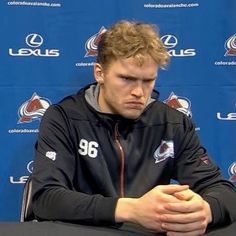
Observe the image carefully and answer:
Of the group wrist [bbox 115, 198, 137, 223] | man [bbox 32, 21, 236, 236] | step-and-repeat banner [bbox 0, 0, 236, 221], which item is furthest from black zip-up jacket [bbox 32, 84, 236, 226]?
step-and-repeat banner [bbox 0, 0, 236, 221]

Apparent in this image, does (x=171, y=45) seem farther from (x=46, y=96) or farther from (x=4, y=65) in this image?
(x=4, y=65)

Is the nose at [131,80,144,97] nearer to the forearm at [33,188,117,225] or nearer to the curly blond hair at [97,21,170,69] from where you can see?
the curly blond hair at [97,21,170,69]

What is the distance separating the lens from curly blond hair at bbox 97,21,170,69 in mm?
1356

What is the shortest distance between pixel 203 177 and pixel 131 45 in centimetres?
45

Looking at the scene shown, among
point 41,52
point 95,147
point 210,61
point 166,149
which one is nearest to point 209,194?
point 166,149

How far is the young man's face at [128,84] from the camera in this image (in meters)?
1.37

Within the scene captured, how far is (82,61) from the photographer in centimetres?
189

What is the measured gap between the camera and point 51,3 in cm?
185

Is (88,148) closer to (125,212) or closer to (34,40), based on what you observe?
(125,212)

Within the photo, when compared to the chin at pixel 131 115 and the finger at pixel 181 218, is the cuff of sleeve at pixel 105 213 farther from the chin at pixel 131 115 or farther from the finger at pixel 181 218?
the chin at pixel 131 115

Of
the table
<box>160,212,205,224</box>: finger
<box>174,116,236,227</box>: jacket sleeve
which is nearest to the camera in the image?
the table

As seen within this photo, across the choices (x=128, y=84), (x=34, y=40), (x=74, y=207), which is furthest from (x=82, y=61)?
(x=74, y=207)

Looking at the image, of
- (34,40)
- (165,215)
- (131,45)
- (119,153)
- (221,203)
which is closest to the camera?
→ (165,215)

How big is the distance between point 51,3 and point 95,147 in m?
0.72
